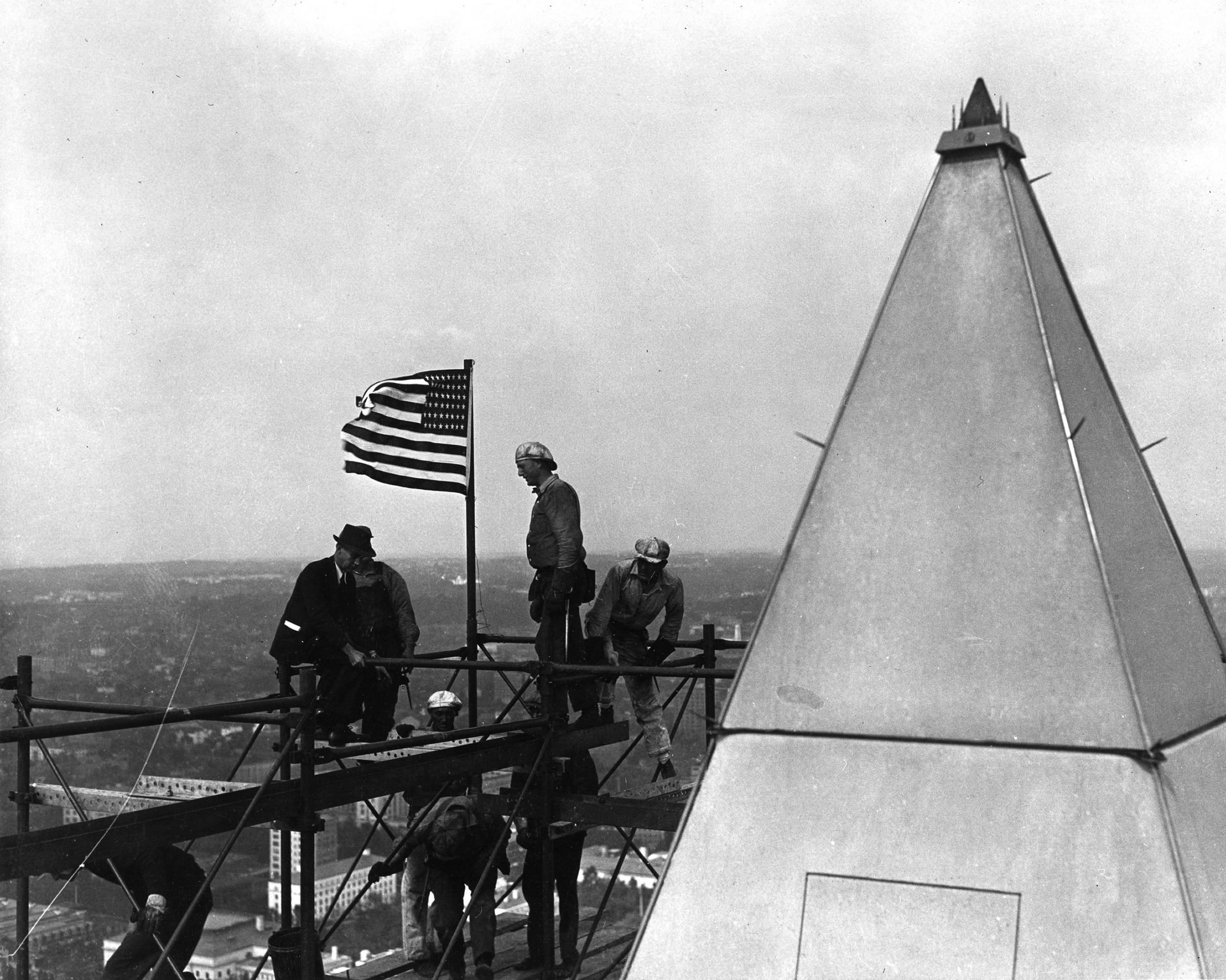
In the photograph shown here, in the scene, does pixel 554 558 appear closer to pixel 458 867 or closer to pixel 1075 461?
pixel 458 867

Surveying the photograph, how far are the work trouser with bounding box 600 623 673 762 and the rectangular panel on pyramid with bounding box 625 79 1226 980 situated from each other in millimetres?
5909

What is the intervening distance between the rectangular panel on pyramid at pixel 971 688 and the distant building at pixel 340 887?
18.4ft

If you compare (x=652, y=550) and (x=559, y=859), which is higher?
(x=652, y=550)

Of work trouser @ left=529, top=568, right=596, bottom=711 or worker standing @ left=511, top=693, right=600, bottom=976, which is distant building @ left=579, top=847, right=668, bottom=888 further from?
work trouser @ left=529, top=568, right=596, bottom=711

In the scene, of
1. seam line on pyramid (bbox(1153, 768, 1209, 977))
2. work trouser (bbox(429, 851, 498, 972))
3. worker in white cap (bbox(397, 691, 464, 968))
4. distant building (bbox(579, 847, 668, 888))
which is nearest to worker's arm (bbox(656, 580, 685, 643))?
worker in white cap (bbox(397, 691, 464, 968))

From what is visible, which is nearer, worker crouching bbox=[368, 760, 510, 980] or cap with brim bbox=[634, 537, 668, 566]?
worker crouching bbox=[368, 760, 510, 980]

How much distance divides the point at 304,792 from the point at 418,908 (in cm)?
220

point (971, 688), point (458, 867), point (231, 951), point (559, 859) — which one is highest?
point (971, 688)

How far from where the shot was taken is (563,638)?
31.7ft

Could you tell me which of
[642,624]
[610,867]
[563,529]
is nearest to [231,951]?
[642,624]

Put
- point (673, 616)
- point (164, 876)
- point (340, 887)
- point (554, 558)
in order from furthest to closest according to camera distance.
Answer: point (673, 616), point (554, 558), point (340, 887), point (164, 876)

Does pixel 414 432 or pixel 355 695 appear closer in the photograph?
pixel 355 695

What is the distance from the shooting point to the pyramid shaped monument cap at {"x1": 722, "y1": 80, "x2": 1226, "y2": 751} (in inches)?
144

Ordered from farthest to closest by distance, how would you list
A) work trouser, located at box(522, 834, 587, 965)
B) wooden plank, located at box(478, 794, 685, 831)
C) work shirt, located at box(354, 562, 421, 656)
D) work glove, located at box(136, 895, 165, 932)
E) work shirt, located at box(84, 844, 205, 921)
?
work shirt, located at box(354, 562, 421, 656), work trouser, located at box(522, 834, 587, 965), wooden plank, located at box(478, 794, 685, 831), work shirt, located at box(84, 844, 205, 921), work glove, located at box(136, 895, 165, 932)
